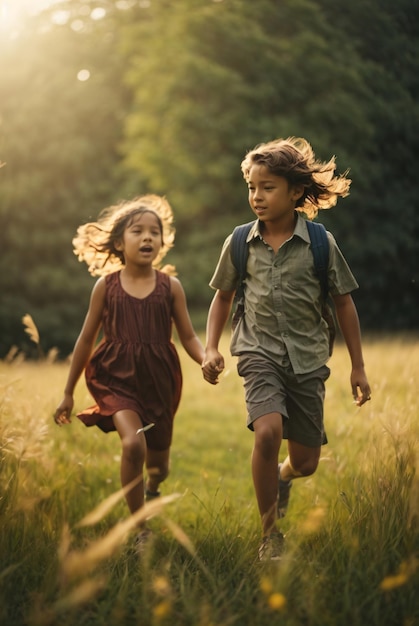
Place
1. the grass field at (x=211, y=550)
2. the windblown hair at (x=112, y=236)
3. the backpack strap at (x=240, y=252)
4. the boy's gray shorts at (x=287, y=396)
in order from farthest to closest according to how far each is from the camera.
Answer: the windblown hair at (x=112, y=236), the backpack strap at (x=240, y=252), the boy's gray shorts at (x=287, y=396), the grass field at (x=211, y=550)

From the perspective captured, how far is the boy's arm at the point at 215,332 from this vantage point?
347cm

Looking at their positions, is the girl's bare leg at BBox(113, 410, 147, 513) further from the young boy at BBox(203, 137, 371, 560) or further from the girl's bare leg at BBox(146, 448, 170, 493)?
the young boy at BBox(203, 137, 371, 560)

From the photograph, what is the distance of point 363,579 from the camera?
8.63 ft

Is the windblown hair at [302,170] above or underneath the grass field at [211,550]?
above

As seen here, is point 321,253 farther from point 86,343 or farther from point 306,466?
point 86,343

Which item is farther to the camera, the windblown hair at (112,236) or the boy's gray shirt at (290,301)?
the windblown hair at (112,236)

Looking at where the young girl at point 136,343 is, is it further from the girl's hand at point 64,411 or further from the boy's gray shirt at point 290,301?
the boy's gray shirt at point 290,301

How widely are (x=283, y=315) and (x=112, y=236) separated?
A: 48.6 inches

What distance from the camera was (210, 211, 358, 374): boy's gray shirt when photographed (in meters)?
3.52

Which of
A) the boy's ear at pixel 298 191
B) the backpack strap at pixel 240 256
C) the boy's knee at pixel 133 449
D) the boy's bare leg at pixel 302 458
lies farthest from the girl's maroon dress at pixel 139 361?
the boy's ear at pixel 298 191

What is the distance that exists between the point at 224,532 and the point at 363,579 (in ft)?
2.87

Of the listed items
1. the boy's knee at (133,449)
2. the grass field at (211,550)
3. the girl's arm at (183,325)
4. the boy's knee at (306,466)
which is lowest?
the grass field at (211,550)

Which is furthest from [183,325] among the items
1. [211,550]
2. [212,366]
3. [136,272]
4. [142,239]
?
[211,550]

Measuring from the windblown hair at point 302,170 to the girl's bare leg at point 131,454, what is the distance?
4.46ft
